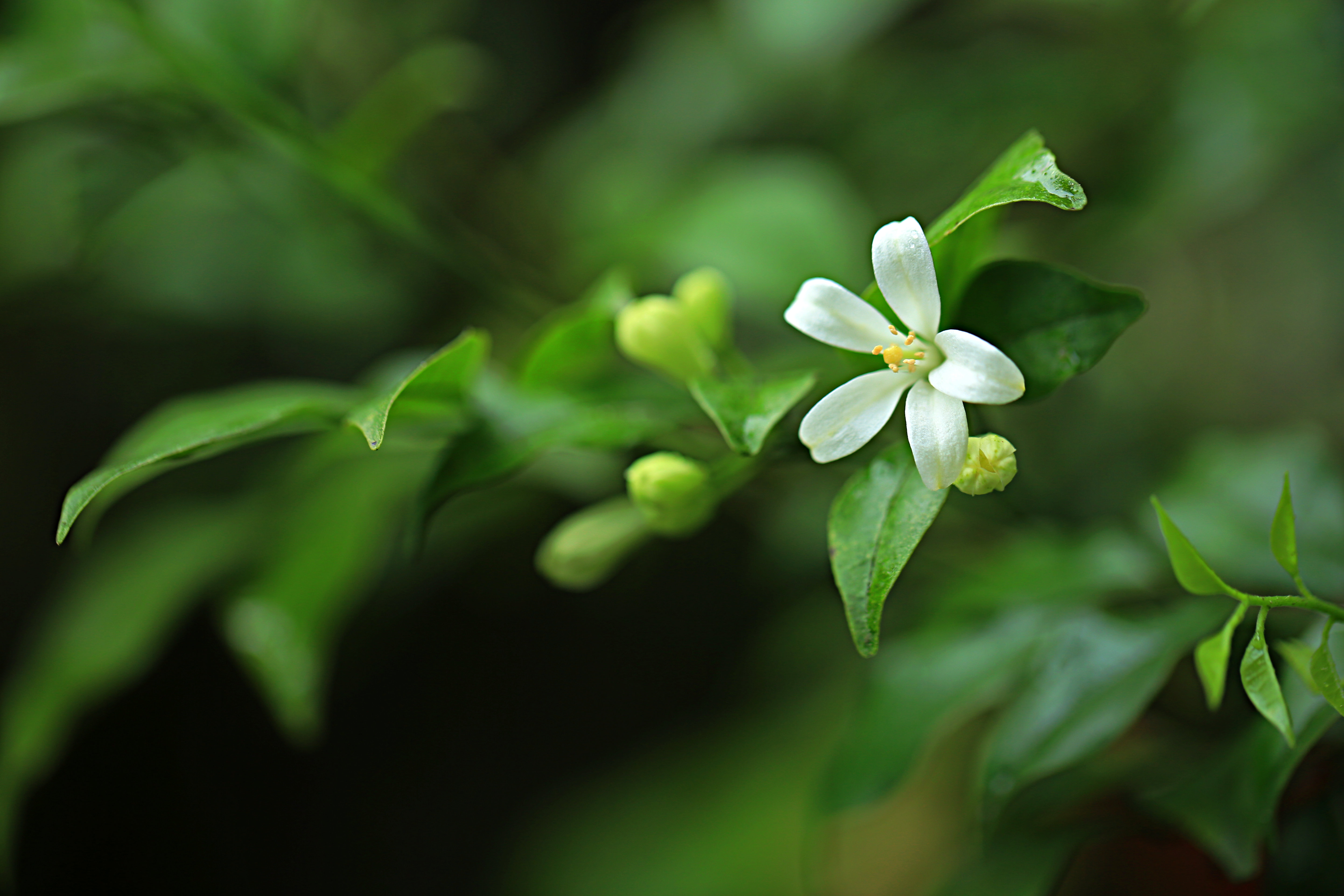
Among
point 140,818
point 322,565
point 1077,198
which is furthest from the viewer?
point 140,818

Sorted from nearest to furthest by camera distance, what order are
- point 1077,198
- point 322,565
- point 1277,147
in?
point 1077,198 < point 322,565 < point 1277,147

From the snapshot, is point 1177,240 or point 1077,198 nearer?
point 1077,198

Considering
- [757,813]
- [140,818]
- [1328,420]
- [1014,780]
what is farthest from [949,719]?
[140,818]

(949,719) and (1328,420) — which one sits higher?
(949,719)

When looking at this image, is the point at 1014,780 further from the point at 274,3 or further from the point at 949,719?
the point at 274,3

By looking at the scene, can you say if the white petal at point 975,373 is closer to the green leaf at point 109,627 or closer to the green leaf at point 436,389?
the green leaf at point 436,389

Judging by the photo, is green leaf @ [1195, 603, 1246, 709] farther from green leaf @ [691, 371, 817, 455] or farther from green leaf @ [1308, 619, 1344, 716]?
Answer: green leaf @ [691, 371, 817, 455]

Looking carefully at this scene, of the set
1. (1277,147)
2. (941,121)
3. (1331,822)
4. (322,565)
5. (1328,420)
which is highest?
(322,565)
